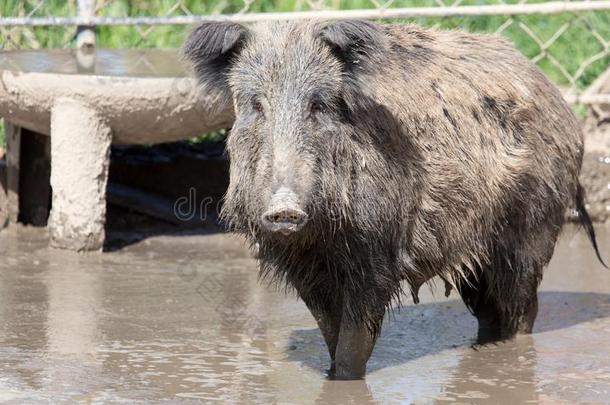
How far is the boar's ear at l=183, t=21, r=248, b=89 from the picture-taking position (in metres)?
4.79

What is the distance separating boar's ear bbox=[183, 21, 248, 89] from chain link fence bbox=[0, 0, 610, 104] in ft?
8.99

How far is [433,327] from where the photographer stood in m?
6.01

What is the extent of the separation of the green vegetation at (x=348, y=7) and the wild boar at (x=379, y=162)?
9.59ft

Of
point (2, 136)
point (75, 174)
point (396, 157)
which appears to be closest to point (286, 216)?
point (396, 157)

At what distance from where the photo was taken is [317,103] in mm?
4629

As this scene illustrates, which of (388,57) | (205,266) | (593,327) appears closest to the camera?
(388,57)

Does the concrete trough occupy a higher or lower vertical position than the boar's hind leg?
→ higher

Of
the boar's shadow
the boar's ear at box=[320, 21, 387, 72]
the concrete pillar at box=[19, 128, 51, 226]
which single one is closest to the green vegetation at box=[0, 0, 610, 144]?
the concrete pillar at box=[19, 128, 51, 226]

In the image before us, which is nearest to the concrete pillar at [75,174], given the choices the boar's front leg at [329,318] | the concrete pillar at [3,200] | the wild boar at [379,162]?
the concrete pillar at [3,200]

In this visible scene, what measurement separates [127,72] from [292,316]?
2.19 meters

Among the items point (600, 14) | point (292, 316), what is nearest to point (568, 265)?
point (292, 316)

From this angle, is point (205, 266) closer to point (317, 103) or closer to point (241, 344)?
point (241, 344)

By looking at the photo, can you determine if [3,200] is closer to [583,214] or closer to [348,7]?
[348,7]

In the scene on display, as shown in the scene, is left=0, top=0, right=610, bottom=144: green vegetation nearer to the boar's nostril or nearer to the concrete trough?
the concrete trough
